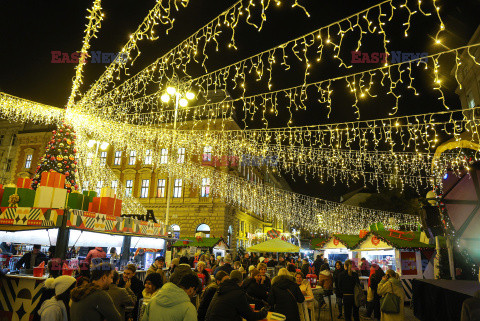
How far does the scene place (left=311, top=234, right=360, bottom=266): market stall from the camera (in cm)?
1772

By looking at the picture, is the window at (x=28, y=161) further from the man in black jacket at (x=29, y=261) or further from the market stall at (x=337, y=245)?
the market stall at (x=337, y=245)

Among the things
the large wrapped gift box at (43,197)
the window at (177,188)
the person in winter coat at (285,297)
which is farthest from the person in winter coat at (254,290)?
the window at (177,188)

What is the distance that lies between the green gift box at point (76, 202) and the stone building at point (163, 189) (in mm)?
16709

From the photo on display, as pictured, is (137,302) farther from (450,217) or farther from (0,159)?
(0,159)

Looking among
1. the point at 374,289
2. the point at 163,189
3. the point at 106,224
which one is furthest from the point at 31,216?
the point at 163,189

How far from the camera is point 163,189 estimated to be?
1170 inches

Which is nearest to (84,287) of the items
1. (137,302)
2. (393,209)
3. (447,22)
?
(137,302)

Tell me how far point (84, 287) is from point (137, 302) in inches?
112

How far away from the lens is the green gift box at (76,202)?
25.6 ft

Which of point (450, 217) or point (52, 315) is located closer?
point (52, 315)

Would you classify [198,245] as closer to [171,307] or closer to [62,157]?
[62,157]

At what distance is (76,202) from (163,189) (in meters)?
22.2

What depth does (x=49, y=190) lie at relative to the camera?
7332 millimetres

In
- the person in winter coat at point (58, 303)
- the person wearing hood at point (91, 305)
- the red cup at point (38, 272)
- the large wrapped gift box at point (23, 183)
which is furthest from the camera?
the large wrapped gift box at point (23, 183)
